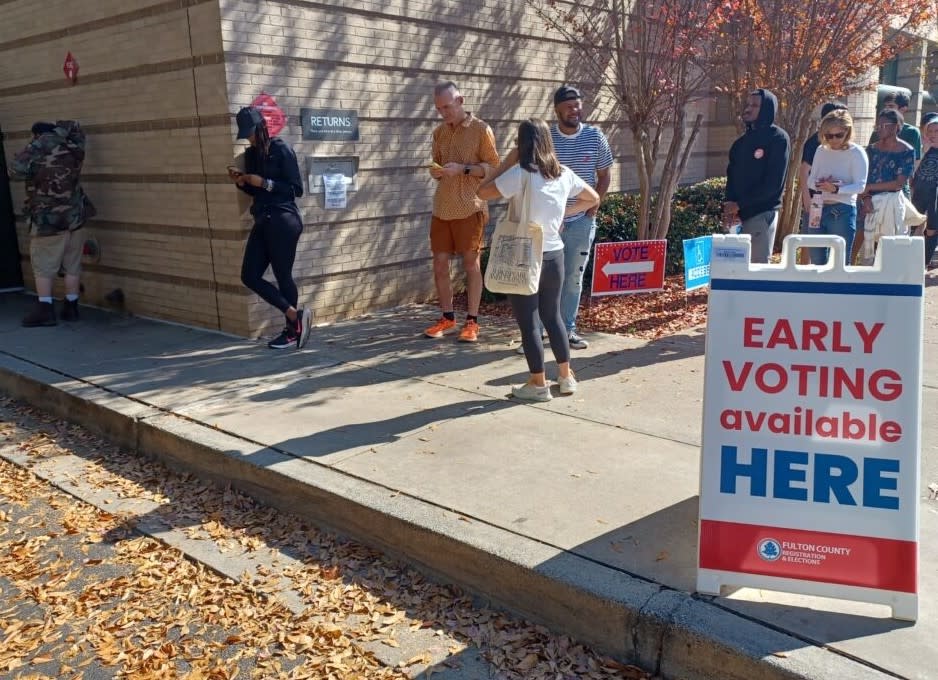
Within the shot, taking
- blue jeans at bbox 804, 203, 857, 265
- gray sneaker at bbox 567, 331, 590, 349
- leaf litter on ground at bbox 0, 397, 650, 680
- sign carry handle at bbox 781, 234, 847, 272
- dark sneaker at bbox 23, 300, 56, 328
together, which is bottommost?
leaf litter on ground at bbox 0, 397, 650, 680

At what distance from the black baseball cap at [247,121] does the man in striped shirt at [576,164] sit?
2.33 meters

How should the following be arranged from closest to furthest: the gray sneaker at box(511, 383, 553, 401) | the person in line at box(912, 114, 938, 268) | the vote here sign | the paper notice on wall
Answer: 1. the gray sneaker at box(511, 383, 553, 401)
2. the paper notice on wall
3. the vote here sign
4. the person in line at box(912, 114, 938, 268)

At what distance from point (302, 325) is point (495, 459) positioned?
2.98 metres

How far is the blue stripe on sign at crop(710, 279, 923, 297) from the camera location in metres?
2.97

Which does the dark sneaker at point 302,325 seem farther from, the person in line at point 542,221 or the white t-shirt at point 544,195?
the white t-shirt at point 544,195

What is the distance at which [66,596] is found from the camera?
12.7 ft

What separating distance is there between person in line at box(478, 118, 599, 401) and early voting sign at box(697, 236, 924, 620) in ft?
7.38

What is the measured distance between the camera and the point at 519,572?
138 inches

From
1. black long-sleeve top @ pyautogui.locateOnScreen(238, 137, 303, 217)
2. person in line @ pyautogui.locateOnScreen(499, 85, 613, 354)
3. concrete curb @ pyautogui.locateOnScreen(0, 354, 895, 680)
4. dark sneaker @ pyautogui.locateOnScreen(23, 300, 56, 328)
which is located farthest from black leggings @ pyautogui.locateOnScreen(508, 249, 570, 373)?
dark sneaker @ pyautogui.locateOnScreen(23, 300, 56, 328)

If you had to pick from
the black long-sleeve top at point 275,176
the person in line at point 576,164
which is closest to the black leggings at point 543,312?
the person in line at point 576,164

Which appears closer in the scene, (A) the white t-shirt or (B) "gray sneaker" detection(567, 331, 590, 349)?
(A) the white t-shirt

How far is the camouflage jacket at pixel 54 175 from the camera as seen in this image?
8.04m

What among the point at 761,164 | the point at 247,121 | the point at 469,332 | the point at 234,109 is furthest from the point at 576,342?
the point at 234,109

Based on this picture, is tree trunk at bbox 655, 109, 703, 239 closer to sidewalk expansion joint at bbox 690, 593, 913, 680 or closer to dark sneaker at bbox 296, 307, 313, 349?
dark sneaker at bbox 296, 307, 313, 349
